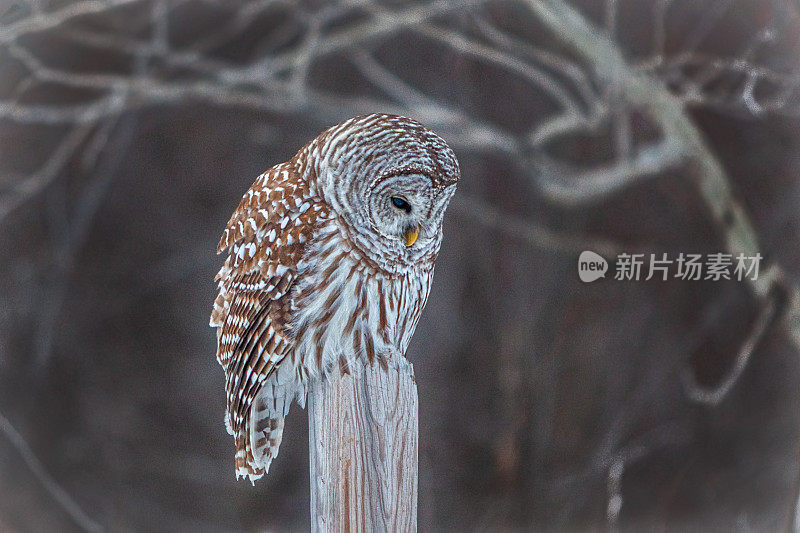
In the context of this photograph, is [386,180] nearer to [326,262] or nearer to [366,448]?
[326,262]

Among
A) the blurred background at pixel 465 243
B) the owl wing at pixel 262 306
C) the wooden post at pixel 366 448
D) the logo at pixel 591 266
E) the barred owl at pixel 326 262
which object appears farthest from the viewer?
the logo at pixel 591 266

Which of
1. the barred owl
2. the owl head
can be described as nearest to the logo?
the barred owl

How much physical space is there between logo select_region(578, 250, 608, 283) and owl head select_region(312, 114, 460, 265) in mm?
912

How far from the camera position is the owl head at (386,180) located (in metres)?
Result: 1.17

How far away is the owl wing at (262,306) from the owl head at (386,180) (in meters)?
0.09

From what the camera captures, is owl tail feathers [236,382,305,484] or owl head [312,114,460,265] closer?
owl head [312,114,460,265]

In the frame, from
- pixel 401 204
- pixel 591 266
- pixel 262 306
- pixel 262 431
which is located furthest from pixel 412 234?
pixel 591 266

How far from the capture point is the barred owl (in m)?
1.19

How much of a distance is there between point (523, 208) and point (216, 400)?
117 cm

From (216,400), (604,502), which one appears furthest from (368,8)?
(604,502)

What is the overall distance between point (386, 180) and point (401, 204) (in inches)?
2.6

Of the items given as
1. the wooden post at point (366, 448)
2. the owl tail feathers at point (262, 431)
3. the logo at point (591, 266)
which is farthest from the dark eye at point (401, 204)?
the logo at point (591, 266)

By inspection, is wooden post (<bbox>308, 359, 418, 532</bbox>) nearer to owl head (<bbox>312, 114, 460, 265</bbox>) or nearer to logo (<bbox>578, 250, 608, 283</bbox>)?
owl head (<bbox>312, 114, 460, 265</bbox>)

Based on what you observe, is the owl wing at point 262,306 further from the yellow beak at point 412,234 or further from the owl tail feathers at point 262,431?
the yellow beak at point 412,234
